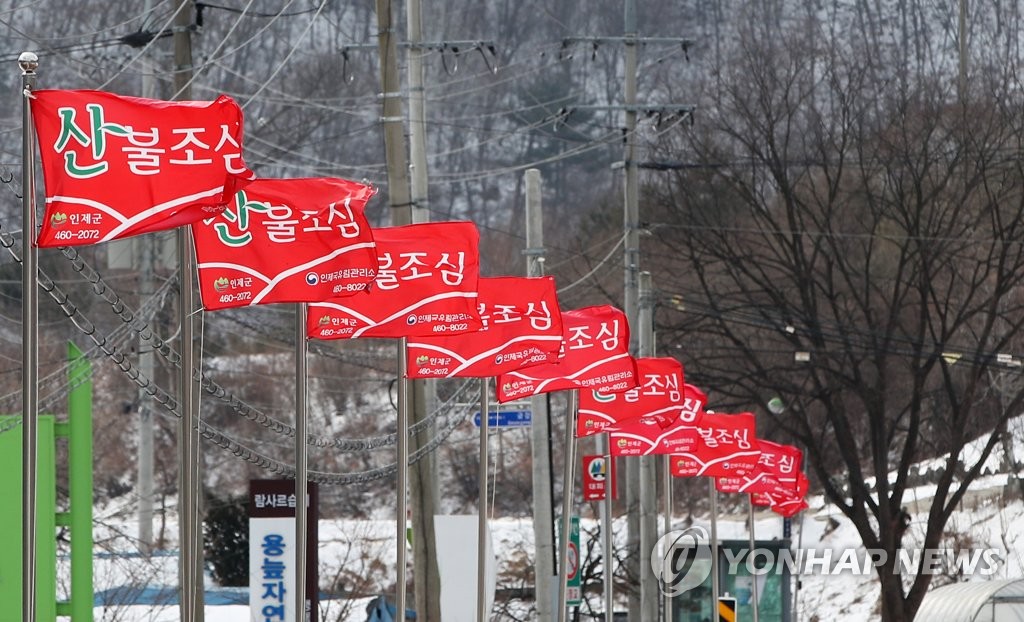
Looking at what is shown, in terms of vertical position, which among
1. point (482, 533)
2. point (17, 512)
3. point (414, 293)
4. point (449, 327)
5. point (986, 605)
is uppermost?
point (414, 293)

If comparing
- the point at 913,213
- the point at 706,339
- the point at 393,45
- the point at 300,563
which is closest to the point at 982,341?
the point at 913,213

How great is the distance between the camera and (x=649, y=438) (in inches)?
1099

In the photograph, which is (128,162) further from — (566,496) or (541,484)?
(541,484)

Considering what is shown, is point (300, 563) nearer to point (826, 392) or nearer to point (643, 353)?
point (643, 353)

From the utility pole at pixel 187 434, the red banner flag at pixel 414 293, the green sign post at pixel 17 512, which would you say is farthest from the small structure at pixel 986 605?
the utility pole at pixel 187 434

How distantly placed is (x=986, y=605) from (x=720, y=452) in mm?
7418

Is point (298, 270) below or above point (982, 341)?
above

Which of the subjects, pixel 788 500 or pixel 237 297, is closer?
pixel 237 297

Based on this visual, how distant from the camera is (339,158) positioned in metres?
89.9

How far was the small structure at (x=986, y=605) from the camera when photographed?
26.0 meters

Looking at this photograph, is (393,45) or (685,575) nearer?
(393,45)

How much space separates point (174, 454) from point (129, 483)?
3.80 m

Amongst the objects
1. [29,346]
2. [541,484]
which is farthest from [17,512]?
[541,484]

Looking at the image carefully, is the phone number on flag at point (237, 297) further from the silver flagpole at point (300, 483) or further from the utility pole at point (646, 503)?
the utility pole at point (646, 503)
